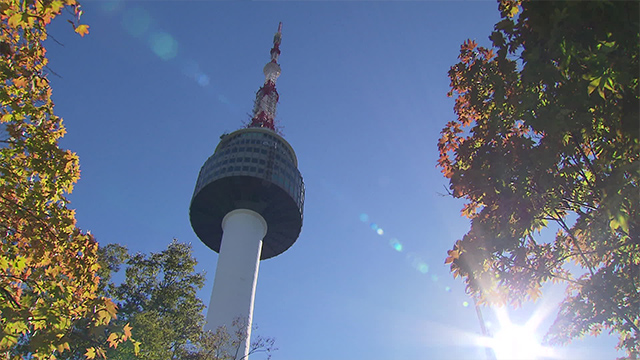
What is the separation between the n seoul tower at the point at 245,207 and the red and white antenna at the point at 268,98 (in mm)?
355

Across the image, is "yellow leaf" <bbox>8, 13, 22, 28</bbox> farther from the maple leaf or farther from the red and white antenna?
the red and white antenna

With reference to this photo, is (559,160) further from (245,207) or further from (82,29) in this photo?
(245,207)

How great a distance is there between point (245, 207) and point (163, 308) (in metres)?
28.4

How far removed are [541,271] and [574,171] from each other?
2231 millimetres

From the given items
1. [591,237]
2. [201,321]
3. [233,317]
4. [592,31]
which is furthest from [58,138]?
[233,317]

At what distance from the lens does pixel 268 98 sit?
65.8m

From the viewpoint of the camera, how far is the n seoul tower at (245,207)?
1832 inches

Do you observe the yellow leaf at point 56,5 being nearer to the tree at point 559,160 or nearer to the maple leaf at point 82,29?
the maple leaf at point 82,29

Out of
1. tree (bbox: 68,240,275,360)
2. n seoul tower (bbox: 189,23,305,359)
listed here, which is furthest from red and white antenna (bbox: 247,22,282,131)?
tree (bbox: 68,240,275,360)

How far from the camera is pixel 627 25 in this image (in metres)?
6.64

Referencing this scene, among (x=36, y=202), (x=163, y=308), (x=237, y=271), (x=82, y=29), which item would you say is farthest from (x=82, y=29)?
(x=237, y=271)

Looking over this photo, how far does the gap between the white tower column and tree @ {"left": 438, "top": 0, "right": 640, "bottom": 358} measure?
35636mm

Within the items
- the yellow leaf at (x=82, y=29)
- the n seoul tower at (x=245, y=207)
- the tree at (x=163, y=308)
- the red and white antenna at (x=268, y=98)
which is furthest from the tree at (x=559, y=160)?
the red and white antenna at (x=268, y=98)

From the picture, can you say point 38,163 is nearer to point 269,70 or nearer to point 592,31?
point 592,31
